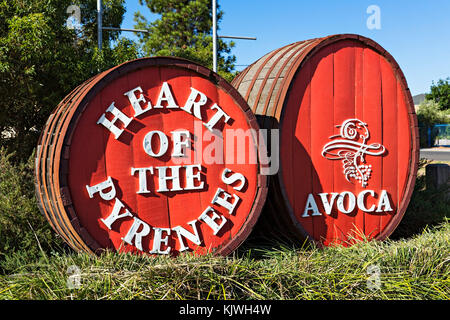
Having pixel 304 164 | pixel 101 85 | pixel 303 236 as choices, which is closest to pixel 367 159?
pixel 304 164

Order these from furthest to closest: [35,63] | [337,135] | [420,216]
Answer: [35,63] → [420,216] → [337,135]

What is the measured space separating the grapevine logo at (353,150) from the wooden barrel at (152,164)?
0.91 m

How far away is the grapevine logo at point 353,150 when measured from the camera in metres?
3.85

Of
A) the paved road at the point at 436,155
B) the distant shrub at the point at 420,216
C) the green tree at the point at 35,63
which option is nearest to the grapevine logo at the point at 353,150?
the distant shrub at the point at 420,216

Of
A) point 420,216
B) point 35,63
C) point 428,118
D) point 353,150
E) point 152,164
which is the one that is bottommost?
point 420,216

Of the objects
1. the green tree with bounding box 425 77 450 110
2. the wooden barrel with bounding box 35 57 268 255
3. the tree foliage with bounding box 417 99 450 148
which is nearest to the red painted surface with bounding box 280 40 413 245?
the wooden barrel with bounding box 35 57 268 255

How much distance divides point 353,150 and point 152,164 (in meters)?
1.99

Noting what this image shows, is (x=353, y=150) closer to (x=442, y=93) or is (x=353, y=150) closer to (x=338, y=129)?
(x=338, y=129)

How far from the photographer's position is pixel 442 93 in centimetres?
4078

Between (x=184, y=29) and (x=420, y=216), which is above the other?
(x=184, y=29)

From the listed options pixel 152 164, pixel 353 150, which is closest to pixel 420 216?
pixel 353 150

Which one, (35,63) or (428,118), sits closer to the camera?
(35,63)

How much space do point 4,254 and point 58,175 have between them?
1095mm
